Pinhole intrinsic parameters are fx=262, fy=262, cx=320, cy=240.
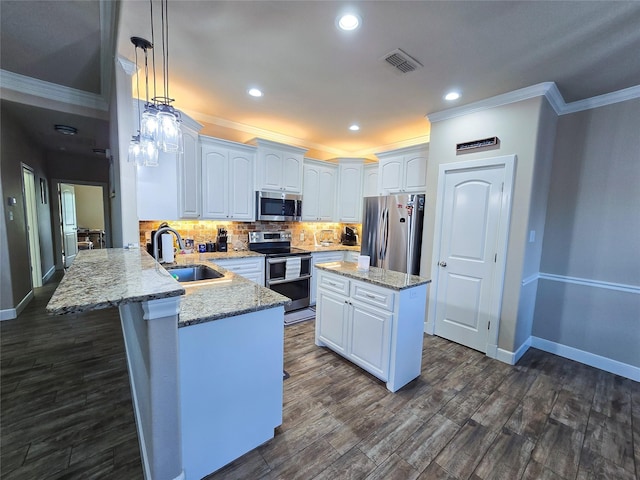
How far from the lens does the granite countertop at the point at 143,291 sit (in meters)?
0.88

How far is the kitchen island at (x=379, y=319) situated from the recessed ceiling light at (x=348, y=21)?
1.87 m

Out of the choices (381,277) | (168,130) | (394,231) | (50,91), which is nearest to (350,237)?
(394,231)

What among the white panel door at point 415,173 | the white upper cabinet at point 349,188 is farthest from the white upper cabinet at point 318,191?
the white panel door at point 415,173

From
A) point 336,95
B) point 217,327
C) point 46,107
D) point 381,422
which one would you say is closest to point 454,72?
point 336,95

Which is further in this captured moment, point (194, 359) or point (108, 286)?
point (194, 359)

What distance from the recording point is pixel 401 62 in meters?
2.17

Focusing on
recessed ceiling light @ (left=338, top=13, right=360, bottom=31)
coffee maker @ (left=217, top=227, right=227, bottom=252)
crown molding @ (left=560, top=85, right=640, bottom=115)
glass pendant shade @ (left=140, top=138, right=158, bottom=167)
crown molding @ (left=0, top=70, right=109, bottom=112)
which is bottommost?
coffee maker @ (left=217, top=227, right=227, bottom=252)

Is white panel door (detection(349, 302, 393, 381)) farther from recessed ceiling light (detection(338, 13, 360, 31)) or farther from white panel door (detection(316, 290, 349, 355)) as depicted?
recessed ceiling light (detection(338, 13, 360, 31))

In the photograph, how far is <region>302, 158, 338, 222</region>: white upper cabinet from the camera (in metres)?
4.47

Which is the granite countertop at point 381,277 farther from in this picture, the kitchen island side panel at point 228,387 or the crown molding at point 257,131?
the crown molding at point 257,131

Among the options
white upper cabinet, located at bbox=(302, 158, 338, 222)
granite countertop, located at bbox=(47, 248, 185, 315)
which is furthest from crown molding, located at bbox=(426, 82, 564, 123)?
granite countertop, located at bbox=(47, 248, 185, 315)

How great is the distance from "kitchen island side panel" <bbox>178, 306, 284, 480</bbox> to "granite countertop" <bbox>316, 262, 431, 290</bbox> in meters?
0.95

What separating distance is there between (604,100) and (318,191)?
354cm

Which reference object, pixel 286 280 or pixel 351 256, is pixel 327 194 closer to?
pixel 351 256
